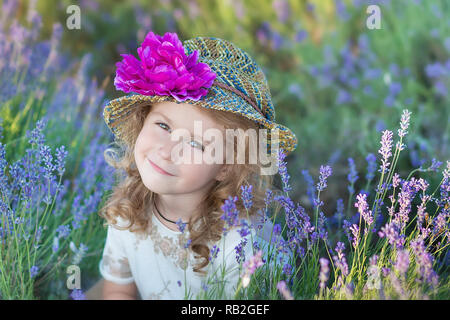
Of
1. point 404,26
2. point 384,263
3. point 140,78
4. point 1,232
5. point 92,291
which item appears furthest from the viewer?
point 404,26

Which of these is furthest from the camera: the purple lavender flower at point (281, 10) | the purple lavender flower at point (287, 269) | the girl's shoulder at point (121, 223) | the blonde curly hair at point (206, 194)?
the purple lavender flower at point (281, 10)

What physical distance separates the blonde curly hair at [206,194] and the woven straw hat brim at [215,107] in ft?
0.14

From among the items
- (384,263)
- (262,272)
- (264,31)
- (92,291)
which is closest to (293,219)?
(262,272)

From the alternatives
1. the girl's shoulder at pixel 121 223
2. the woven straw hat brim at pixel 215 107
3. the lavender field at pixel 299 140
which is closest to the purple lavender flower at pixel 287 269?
the lavender field at pixel 299 140

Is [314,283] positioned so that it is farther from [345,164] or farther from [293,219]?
[345,164]

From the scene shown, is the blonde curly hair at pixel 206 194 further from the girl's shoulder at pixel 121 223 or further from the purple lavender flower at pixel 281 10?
the purple lavender flower at pixel 281 10

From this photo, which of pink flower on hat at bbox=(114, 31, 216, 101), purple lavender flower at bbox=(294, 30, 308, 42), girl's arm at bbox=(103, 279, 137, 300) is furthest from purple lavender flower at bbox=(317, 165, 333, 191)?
purple lavender flower at bbox=(294, 30, 308, 42)

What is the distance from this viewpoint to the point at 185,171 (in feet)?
5.91

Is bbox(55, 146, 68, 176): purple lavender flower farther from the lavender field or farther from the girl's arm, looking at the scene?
the girl's arm

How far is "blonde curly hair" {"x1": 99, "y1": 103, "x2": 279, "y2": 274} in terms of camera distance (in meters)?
1.98

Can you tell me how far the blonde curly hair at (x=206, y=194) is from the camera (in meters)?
1.98

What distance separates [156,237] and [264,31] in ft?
10.2

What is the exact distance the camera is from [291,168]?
3344mm

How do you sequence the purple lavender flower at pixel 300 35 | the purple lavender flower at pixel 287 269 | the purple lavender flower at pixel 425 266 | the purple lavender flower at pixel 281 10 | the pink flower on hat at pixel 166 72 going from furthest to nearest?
1. the purple lavender flower at pixel 281 10
2. the purple lavender flower at pixel 300 35
3. the pink flower on hat at pixel 166 72
4. the purple lavender flower at pixel 287 269
5. the purple lavender flower at pixel 425 266
